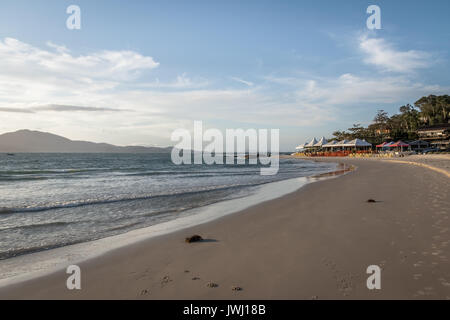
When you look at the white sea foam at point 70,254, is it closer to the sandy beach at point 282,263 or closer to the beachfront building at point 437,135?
the sandy beach at point 282,263

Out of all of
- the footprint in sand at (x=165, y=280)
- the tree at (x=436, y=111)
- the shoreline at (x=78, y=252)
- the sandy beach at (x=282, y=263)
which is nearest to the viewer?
the sandy beach at (x=282, y=263)

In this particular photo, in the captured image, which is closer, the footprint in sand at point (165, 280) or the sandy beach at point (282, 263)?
the sandy beach at point (282, 263)

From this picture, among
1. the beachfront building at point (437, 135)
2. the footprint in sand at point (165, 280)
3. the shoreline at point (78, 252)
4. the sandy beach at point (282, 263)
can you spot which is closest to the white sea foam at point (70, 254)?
the shoreline at point (78, 252)

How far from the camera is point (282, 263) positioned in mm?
4754

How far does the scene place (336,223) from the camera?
7.42m

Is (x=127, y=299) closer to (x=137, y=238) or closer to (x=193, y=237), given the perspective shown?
(x=193, y=237)

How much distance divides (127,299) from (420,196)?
11366 mm

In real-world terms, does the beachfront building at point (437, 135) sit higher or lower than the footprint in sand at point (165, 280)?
higher

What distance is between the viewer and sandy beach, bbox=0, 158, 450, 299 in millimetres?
3768

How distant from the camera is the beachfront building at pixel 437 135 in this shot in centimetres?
6324

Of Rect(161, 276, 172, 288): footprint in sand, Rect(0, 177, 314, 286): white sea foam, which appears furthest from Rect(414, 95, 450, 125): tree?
A: Rect(161, 276, 172, 288): footprint in sand

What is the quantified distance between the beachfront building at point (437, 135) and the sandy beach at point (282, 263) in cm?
7148

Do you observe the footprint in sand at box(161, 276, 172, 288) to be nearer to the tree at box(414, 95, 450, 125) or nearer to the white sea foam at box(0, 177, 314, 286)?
the white sea foam at box(0, 177, 314, 286)

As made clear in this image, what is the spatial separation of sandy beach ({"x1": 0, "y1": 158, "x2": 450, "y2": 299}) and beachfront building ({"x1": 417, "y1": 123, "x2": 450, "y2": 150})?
235 feet
